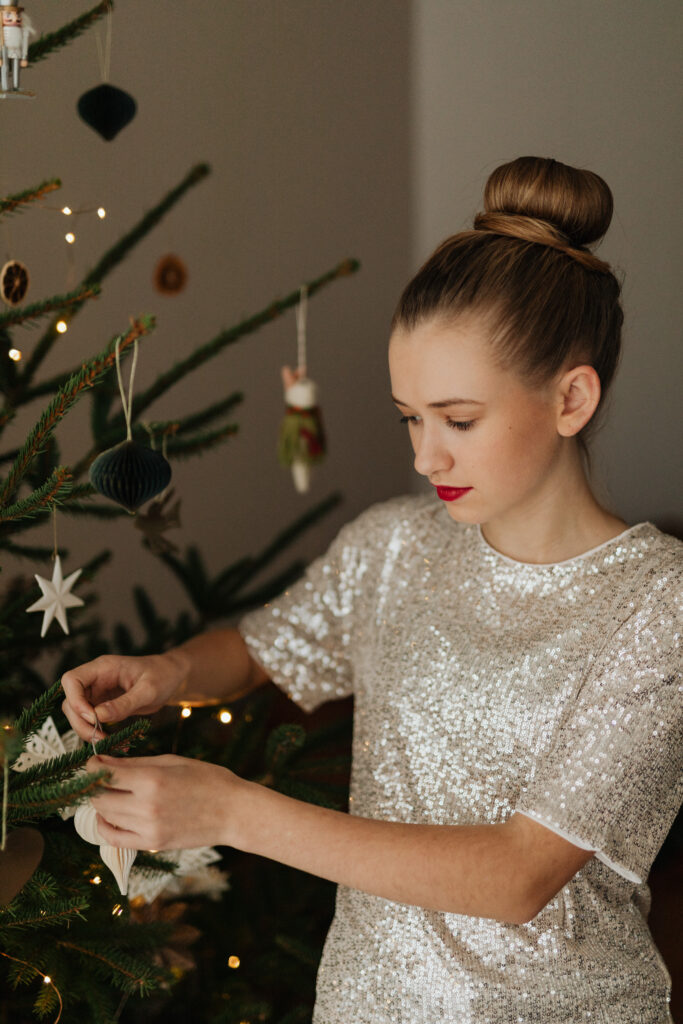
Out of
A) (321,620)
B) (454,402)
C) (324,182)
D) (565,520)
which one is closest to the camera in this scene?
(454,402)

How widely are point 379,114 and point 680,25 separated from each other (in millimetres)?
1084

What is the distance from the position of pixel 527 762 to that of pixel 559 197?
1.81 feet

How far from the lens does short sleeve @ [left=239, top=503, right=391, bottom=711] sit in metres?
1.07

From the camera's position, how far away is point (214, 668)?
100cm

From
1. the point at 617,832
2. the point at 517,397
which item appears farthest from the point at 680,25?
the point at 617,832

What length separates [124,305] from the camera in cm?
178

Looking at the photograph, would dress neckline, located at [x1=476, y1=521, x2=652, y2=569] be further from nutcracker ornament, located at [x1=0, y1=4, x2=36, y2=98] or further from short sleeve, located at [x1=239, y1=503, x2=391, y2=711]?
nutcracker ornament, located at [x1=0, y1=4, x2=36, y2=98]

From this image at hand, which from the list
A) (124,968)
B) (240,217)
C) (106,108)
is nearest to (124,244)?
(106,108)

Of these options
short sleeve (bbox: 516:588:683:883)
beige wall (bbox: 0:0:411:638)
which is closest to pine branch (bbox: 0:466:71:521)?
short sleeve (bbox: 516:588:683:883)

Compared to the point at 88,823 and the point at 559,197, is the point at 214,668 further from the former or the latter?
the point at 559,197

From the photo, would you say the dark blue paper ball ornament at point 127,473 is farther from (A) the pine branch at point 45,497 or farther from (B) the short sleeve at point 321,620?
(B) the short sleeve at point 321,620

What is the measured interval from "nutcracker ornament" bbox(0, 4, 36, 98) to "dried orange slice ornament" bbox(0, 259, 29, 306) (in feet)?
0.52

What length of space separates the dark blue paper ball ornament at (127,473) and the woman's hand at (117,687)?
0.18 meters

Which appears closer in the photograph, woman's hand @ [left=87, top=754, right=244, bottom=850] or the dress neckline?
woman's hand @ [left=87, top=754, right=244, bottom=850]
